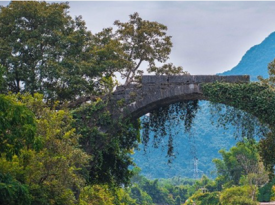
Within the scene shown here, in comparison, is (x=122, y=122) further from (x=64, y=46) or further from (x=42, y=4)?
(x=42, y=4)

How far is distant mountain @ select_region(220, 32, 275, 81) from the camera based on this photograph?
159125 mm

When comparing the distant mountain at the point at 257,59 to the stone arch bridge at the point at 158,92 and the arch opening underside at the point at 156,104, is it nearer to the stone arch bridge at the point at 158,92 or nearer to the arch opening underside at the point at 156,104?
the arch opening underside at the point at 156,104

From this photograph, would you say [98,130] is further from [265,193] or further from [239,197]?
[265,193]

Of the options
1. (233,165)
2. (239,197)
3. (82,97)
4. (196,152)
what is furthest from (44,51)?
(196,152)

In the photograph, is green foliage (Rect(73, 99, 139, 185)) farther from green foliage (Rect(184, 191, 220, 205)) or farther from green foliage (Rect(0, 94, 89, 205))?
green foliage (Rect(184, 191, 220, 205))

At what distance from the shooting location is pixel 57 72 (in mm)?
17031

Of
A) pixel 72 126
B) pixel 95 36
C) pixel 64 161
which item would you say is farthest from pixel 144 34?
pixel 64 161

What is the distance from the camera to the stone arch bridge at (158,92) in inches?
600

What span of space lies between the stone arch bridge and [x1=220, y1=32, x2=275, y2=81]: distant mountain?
144264mm

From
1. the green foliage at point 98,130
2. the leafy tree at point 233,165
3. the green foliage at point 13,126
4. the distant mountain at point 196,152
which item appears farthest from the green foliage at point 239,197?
the distant mountain at point 196,152

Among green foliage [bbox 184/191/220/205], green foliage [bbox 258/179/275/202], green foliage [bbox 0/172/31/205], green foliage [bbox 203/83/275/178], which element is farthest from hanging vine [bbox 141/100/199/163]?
green foliage [bbox 184/191/220/205]

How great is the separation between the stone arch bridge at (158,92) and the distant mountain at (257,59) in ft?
473

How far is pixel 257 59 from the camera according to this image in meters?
164

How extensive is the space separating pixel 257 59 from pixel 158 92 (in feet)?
500
